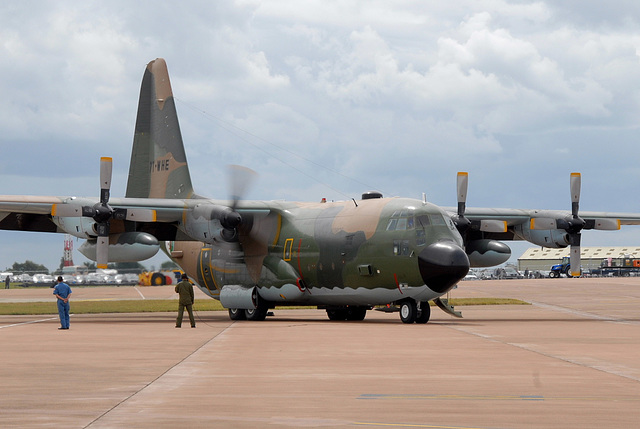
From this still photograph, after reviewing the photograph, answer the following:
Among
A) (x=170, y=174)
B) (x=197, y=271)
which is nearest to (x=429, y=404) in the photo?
(x=197, y=271)

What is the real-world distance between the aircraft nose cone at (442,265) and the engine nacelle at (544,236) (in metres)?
7.81

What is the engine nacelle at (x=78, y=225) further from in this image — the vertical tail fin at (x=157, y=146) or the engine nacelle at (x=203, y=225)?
the vertical tail fin at (x=157, y=146)

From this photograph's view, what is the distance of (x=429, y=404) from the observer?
985 centimetres

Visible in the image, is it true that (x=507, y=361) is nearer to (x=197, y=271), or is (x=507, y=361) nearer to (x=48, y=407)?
(x=48, y=407)

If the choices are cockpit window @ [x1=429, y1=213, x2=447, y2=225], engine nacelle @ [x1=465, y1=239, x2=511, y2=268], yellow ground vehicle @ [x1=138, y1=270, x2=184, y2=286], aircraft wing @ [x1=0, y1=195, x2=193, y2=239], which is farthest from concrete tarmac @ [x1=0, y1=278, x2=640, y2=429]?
yellow ground vehicle @ [x1=138, y1=270, x2=184, y2=286]

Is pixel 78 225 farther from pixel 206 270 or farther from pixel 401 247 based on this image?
pixel 401 247

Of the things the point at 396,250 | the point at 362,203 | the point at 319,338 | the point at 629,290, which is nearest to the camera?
the point at 319,338

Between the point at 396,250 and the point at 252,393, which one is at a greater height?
the point at 396,250

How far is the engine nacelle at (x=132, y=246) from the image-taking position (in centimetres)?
3086

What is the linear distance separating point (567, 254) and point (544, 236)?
134 metres

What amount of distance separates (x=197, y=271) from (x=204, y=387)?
77.7 ft

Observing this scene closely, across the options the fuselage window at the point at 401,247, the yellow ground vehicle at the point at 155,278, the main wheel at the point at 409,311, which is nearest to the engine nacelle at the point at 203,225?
the fuselage window at the point at 401,247

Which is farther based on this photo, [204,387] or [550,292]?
[550,292]

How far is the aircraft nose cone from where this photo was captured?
85.4ft
